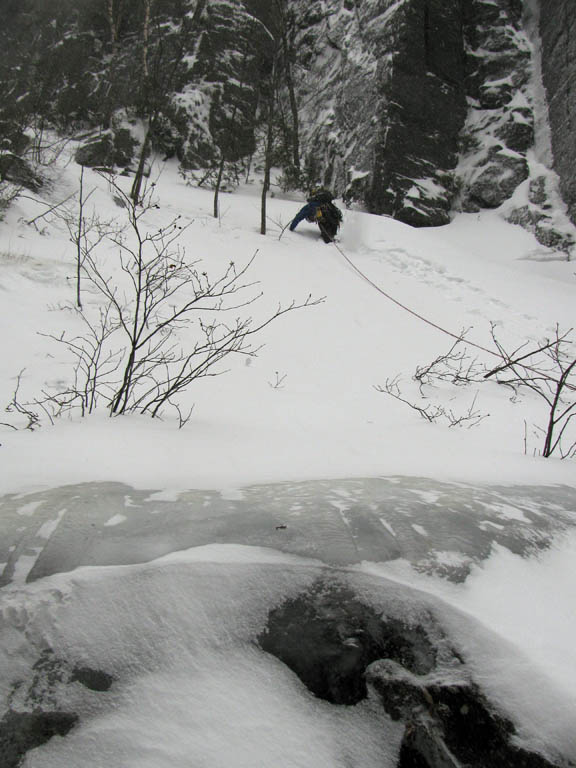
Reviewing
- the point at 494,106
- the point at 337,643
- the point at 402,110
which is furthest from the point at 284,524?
the point at 494,106

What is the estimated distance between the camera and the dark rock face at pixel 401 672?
0.71 m

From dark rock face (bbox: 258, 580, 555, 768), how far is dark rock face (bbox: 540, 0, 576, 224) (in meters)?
11.4

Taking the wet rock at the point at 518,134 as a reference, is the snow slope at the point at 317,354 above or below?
below

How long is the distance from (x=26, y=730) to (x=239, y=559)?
19.1 inches

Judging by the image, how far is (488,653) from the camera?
83cm

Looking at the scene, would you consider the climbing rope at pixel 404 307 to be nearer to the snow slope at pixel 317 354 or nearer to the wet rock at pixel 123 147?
the snow slope at pixel 317 354

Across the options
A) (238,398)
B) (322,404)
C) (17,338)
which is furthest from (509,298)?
(17,338)

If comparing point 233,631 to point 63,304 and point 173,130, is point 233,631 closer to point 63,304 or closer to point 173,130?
point 63,304

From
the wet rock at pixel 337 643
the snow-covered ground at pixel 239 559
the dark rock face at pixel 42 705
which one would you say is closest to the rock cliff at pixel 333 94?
the snow-covered ground at pixel 239 559

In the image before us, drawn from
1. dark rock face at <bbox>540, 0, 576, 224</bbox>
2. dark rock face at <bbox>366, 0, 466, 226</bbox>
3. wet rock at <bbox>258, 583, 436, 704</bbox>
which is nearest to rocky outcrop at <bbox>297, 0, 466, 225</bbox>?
dark rock face at <bbox>366, 0, 466, 226</bbox>

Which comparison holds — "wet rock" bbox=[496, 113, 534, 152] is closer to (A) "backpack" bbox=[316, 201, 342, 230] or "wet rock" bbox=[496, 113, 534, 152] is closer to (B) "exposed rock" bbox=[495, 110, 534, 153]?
(B) "exposed rock" bbox=[495, 110, 534, 153]

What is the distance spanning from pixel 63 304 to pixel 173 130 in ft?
40.0

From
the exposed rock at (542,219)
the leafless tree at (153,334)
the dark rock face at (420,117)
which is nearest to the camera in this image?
the leafless tree at (153,334)

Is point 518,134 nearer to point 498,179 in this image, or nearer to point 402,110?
point 498,179
